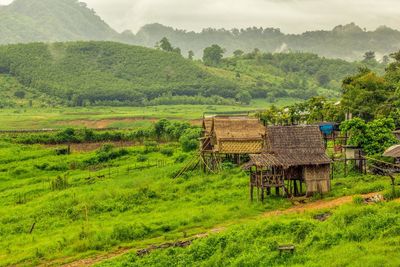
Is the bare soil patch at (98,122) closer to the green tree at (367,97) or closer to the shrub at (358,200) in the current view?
the green tree at (367,97)

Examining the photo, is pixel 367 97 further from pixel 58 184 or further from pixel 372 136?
pixel 58 184

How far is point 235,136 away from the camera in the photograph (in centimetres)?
4856

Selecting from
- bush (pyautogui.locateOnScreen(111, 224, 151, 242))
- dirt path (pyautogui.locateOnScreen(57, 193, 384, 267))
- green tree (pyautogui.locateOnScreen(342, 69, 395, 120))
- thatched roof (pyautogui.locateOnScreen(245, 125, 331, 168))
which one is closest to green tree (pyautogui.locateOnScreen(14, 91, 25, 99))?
green tree (pyautogui.locateOnScreen(342, 69, 395, 120))

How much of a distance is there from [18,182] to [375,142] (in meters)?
30.5

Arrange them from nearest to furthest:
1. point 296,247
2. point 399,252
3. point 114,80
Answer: point 399,252 → point 296,247 → point 114,80

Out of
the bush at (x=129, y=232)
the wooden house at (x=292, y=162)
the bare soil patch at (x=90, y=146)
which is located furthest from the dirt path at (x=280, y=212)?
the bare soil patch at (x=90, y=146)

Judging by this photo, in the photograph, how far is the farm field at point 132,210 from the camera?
26.5m

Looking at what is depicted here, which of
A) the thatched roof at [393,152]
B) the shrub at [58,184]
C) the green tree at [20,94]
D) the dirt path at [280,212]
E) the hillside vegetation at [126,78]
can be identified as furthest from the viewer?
the hillside vegetation at [126,78]

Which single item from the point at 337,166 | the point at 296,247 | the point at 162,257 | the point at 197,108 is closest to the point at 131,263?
the point at 162,257

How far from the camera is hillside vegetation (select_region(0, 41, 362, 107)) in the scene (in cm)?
14706

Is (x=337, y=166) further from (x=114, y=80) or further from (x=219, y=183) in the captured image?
(x=114, y=80)

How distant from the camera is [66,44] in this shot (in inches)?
6949

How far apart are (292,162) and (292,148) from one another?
1.50 m

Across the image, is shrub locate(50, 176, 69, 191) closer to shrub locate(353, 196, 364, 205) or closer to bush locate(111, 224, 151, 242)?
bush locate(111, 224, 151, 242)
